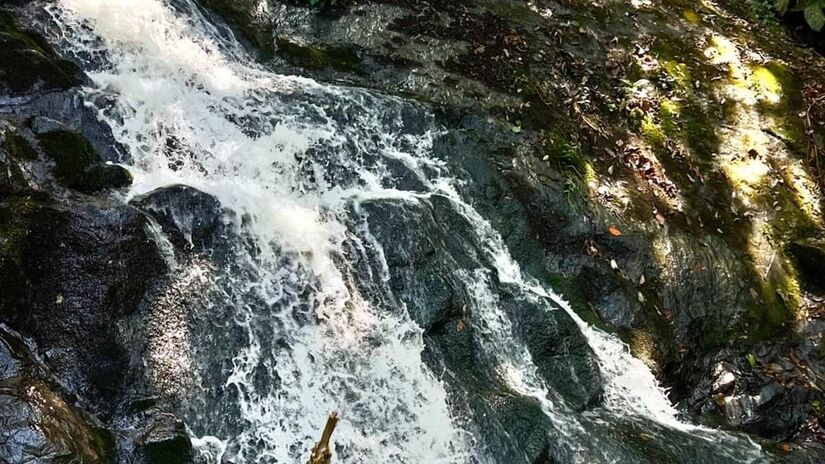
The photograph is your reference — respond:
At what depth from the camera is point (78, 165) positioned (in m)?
5.45

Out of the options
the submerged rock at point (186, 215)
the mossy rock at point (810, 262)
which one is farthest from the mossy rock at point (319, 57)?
the mossy rock at point (810, 262)

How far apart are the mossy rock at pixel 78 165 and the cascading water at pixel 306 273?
225 mm

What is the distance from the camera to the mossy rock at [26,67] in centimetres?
599

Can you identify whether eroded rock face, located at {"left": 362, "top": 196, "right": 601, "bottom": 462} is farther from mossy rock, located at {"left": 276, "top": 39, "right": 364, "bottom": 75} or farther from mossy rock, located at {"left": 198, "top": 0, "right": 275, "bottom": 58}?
mossy rock, located at {"left": 198, "top": 0, "right": 275, "bottom": 58}

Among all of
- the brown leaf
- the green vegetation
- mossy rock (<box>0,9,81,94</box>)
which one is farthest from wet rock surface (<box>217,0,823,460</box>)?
mossy rock (<box>0,9,81,94</box>)

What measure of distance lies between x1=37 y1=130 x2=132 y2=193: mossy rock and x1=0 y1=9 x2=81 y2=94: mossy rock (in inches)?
36.3

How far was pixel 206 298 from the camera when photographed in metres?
5.31

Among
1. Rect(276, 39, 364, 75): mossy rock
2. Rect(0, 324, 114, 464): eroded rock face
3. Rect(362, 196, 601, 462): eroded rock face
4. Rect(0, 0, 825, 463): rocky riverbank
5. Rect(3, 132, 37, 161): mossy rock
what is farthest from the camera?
Rect(276, 39, 364, 75): mossy rock

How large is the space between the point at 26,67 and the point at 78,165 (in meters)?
1.48

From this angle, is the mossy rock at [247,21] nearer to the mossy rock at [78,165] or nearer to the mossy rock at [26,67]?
the mossy rock at [26,67]

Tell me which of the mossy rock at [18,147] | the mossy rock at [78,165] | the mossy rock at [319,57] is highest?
the mossy rock at [319,57]

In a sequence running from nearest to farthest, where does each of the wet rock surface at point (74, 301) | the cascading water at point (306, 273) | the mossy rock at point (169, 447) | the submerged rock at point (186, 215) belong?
the wet rock surface at point (74, 301) < the mossy rock at point (169, 447) < the cascading water at point (306, 273) < the submerged rock at point (186, 215)

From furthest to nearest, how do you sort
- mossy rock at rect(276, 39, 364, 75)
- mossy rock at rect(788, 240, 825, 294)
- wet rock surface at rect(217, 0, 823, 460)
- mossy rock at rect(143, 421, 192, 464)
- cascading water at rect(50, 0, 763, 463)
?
1. mossy rock at rect(276, 39, 364, 75)
2. mossy rock at rect(788, 240, 825, 294)
3. wet rock surface at rect(217, 0, 823, 460)
4. cascading water at rect(50, 0, 763, 463)
5. mossy rock at rect(143, 421, 192, 464)

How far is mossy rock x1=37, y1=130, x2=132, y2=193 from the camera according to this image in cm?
532
